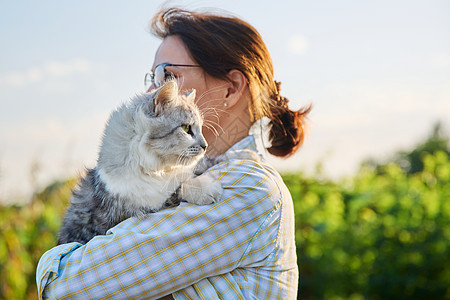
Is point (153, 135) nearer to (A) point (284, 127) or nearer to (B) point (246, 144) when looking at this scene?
(B) point (246, 144)

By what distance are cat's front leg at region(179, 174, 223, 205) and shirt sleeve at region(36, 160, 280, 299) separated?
0.03 metres

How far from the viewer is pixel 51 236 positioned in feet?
14.1

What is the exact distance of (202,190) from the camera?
162 cm

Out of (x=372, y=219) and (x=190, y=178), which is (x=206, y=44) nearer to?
(x=190, y=178)

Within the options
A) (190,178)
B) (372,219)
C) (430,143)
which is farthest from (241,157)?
(430,143)

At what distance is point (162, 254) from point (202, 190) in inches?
11.0

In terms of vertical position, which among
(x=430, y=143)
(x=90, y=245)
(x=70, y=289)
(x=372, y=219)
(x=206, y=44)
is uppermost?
(x=206, y=44)

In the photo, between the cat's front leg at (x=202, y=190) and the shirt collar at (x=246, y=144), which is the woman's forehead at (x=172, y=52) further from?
the cat's front leg at (x=202, y=190)

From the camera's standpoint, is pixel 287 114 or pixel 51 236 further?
pixel 51 236

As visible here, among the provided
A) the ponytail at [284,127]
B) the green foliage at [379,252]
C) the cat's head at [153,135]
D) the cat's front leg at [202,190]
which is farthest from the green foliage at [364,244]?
the cat's front leg at [202,190]

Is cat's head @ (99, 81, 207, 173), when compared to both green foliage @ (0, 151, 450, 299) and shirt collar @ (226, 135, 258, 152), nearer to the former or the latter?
shirt collar @ (226, 135, 258, 152)

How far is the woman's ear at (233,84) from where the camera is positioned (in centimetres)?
208

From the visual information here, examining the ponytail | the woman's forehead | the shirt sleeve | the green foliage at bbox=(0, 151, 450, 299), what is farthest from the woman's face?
the green foliage at bbox=(0, 151, 450, 299)

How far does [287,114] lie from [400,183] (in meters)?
3.67
